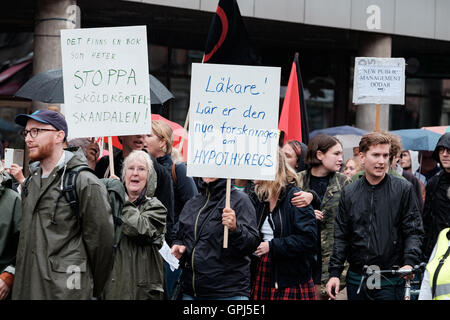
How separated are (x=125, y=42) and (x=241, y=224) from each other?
1.63 metres

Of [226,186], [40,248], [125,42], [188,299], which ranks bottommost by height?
[188,299]

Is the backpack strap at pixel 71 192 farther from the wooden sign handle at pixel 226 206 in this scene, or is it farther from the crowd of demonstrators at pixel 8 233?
the wooden sign handle at pixel 226 206

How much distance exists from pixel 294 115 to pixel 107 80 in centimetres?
465

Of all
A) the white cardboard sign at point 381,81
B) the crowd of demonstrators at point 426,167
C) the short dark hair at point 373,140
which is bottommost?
the crowd of demonstrators at point 426,167

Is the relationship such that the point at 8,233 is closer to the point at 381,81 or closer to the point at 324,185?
the point at 324,185

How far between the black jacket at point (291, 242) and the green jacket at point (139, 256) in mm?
1000

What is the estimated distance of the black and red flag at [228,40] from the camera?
700 centimetres

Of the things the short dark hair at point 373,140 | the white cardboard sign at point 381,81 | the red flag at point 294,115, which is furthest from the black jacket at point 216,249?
the white cardboard sign at point 381,81

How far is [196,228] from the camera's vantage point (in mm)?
5629

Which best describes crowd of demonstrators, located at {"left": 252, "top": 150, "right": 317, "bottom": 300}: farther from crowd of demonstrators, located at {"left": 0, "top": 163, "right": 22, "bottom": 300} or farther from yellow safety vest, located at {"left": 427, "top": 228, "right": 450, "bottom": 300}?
crowd of demonstrators, located at {"left": 0, "top": 163, "right": 22, "bottom": 300}

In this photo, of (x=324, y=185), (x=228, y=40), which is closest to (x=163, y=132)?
(x=228, y=40)

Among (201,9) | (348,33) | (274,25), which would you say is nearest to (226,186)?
(201,9)

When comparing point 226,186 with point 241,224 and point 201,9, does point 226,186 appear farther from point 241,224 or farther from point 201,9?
point 201,9

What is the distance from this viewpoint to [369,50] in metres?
17.6
